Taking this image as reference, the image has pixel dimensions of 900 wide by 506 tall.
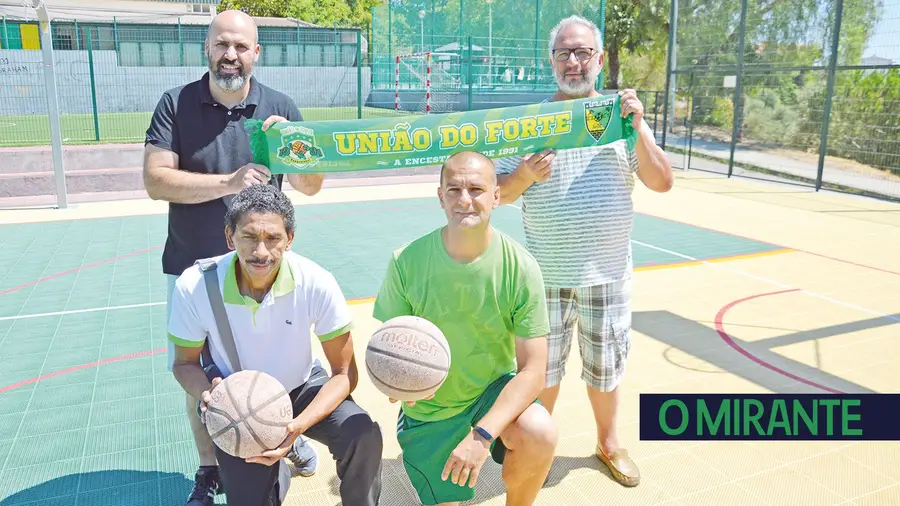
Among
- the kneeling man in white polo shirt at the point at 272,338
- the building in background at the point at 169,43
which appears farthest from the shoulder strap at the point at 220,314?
the building in background at the point at 169,43

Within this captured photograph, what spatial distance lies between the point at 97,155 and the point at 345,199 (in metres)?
6.27

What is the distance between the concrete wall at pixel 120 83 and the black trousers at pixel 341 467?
22.6 metres

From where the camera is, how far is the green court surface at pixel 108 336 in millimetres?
4145

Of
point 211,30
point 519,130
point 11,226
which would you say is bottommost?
point 11,226

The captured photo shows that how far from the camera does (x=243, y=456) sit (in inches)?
119

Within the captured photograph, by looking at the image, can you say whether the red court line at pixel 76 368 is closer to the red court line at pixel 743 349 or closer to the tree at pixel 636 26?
the red court line at pixel 743 349

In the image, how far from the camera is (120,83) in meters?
25.8

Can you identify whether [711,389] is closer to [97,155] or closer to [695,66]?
[97,155]

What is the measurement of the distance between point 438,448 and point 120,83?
26607mm

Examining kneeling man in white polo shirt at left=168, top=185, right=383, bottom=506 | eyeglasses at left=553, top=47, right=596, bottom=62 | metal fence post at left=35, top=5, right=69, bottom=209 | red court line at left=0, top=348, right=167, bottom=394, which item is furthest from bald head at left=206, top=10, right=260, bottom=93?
metal fence post at left=35, top=5, right=69, bottom=209

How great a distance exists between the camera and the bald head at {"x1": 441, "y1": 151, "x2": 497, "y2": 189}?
323cm

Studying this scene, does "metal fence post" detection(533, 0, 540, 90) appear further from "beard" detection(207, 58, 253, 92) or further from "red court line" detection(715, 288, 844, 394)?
"beard" detection(207, 58, 253, 92)

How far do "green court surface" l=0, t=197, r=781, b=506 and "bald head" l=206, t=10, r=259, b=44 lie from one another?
256 centimetres

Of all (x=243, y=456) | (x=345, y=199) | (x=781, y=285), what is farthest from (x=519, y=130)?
(x=345, y=199)
